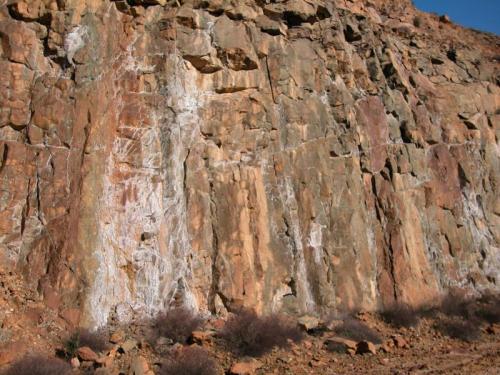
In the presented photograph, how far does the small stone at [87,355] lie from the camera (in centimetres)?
900

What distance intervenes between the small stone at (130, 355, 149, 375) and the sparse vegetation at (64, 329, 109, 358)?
1021 mm

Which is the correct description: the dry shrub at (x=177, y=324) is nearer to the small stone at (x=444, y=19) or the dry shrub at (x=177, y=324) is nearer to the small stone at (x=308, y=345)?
the small stone at (x=308, y=345)

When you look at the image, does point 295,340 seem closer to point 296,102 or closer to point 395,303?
point 395,303

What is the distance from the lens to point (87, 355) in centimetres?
902

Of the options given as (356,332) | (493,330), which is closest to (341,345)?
(356,332)

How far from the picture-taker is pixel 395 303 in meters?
14.1

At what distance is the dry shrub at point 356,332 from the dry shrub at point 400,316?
1.12 m

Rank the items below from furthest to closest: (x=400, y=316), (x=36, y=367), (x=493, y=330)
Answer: (x=493, y=330), (x=400, y=316), (x=36, y=367)

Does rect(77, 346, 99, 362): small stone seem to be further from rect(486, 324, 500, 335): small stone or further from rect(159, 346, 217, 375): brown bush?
rect(486, 324, 500, 335): small stone

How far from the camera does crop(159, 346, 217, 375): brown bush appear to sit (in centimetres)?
891

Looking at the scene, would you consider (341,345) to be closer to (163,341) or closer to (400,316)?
(400,316)

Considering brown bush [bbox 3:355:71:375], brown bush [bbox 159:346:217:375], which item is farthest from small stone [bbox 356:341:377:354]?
brown bush [bbox 3:355:71:375]

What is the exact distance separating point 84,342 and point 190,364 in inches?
85.6

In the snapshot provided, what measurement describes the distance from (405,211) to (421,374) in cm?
671
